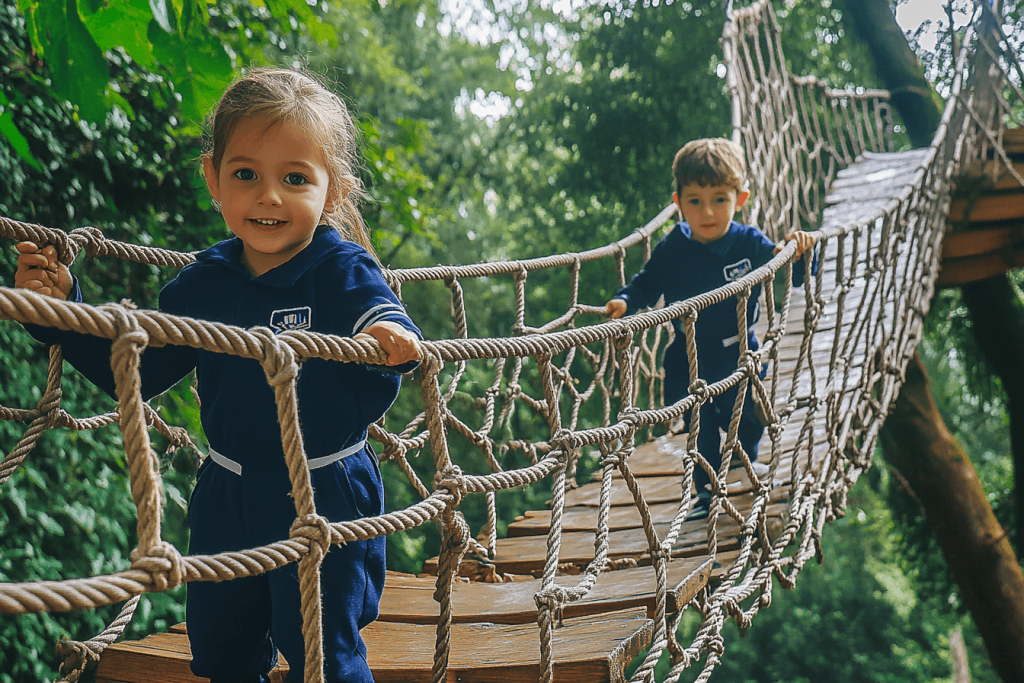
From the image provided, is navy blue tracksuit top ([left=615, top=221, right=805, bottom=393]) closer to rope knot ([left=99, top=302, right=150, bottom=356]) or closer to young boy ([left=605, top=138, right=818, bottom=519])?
young boy ([left=605, top=138, right=818, bottom=519])

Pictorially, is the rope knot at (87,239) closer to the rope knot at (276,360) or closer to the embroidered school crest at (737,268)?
the rope knot at (276,360)

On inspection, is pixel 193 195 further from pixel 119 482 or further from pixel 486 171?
pixel 486 171

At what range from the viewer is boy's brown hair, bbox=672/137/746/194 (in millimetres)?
2066

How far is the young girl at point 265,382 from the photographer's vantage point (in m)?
0.92

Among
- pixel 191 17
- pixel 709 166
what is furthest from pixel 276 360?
pixel 709 166

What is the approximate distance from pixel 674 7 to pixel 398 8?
8.63 feet

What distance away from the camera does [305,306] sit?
957mm

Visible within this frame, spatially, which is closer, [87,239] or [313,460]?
[313,460]

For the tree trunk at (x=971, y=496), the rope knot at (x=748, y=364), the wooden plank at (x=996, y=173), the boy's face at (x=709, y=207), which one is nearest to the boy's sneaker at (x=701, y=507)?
the rope knot at (x=748, y=364)

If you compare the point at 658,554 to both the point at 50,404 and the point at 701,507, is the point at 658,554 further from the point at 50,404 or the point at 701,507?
the point at 50,404

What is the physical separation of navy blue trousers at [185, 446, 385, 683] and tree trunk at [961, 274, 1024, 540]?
14.8 ft

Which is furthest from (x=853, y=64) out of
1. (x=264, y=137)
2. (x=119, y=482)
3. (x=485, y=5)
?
(x=264, y=137)

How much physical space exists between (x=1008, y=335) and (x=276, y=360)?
4.82 metres

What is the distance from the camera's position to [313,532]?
0.75m
